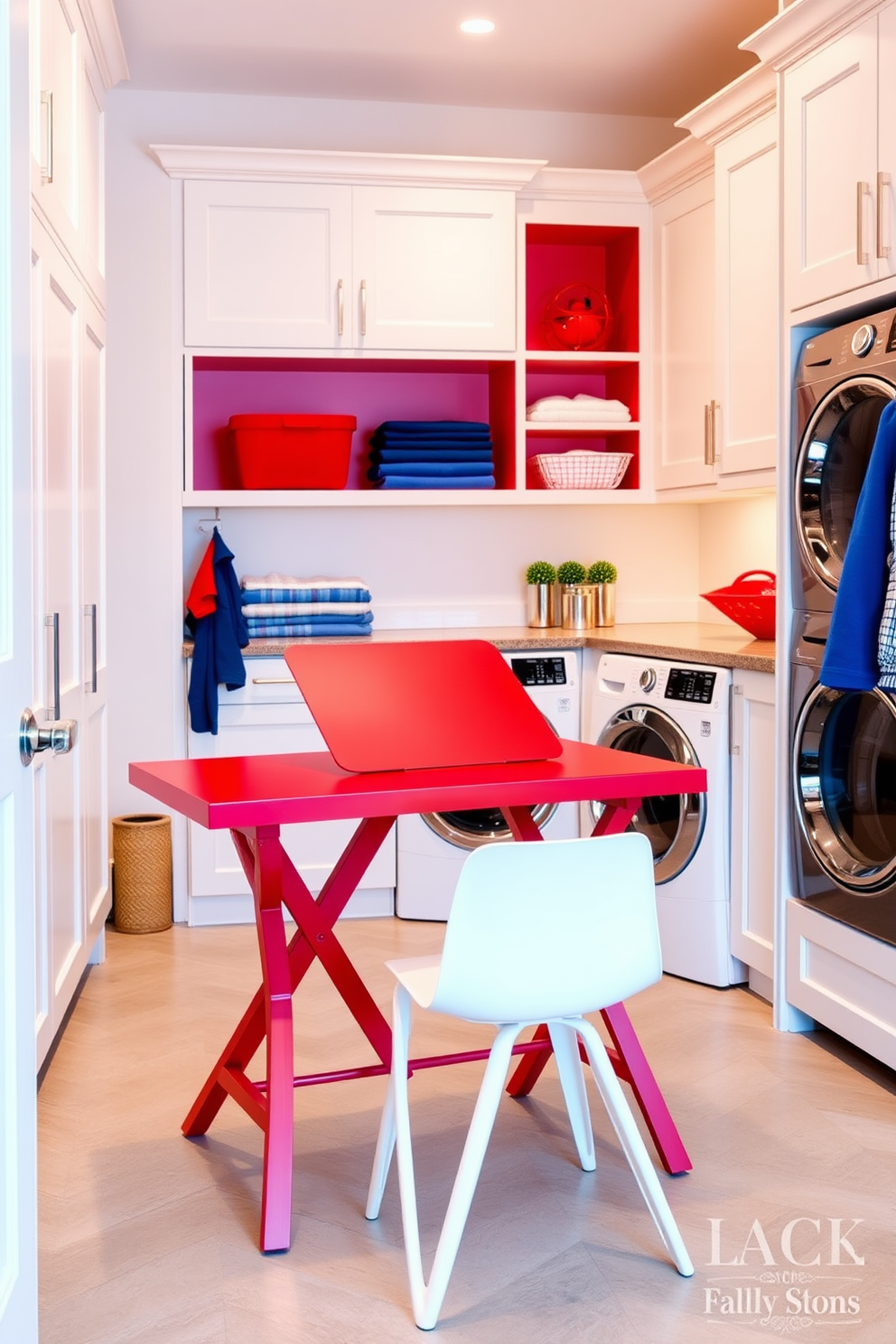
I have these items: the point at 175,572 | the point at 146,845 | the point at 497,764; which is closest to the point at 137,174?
the point at 175,572

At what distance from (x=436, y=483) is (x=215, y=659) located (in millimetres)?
968

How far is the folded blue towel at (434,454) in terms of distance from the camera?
14.1 feet

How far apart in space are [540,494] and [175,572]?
1251 mm

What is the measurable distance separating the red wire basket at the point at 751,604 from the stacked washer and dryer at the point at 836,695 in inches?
26.1

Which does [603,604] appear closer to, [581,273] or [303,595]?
[303,595]

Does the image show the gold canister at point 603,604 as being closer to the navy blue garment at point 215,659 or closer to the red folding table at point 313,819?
the navy blue garment at point 215,659

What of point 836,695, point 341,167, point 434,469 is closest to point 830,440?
point 836,695

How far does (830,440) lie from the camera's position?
2898 mm

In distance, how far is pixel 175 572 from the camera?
4.22m

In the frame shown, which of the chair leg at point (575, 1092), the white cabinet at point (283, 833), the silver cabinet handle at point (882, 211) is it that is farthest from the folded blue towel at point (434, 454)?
the chair leg at point (575, 1092)

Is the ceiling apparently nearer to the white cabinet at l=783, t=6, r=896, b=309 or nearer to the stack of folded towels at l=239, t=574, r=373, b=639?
the white cabinet at l=783, t=6, r=896, b=309

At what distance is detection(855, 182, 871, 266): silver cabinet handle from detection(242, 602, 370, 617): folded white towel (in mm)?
2008

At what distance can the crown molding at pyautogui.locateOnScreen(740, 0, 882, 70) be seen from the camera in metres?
2.71

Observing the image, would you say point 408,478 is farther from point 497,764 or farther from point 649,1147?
point 649,1147
